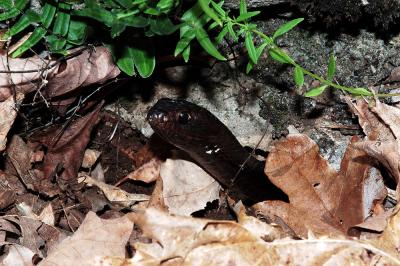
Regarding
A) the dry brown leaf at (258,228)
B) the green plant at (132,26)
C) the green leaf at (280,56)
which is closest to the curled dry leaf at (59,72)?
the green plant at (132,26)

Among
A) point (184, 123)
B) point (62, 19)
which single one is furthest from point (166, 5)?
point (184, 123)

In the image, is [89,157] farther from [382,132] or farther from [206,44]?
[382,132]

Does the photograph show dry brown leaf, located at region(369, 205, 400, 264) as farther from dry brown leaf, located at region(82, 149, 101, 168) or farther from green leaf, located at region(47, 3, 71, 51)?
dry brown leaf, located at region(82, 149, 101, 168)

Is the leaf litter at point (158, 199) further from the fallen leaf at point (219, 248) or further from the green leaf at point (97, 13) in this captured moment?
the green leaf at point (97, 13)

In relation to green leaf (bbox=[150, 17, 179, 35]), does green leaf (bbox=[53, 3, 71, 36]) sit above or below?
below

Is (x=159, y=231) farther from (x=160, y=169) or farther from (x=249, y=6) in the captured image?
(x=249, y=6)

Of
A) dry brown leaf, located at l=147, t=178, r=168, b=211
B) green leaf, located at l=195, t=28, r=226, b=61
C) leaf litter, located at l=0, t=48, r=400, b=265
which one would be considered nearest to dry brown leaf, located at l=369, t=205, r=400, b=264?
leaf litter, located at l=0, t=48, r=400, b=265
